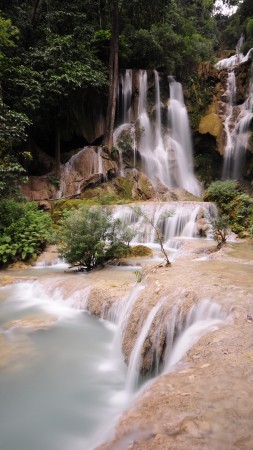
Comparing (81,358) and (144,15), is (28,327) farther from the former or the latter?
(144,15)

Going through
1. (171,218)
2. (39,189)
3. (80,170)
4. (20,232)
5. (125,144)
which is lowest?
(20,232)

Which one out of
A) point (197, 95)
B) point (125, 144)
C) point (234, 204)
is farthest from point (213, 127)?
point (234, 204)

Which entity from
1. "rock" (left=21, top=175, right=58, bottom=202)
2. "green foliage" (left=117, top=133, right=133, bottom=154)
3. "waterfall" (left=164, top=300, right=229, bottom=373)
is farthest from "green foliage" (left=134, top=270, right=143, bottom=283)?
"green foliage" (left=117, top=133, right=133, bottom=154)

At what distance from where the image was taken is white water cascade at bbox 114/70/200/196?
22578 mm

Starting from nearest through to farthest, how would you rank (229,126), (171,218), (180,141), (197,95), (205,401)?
(205,401) < (171,218) < (229,126) < (180,141) < (197,95)

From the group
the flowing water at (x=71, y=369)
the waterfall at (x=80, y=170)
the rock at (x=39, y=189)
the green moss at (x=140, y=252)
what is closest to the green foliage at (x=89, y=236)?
the green moss at (x=140, y=252)

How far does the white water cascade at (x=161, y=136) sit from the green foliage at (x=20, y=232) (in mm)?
11325

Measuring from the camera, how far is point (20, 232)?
11570mm

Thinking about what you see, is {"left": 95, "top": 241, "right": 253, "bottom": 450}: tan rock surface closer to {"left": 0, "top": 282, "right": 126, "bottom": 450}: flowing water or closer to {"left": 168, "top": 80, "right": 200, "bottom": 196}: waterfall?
{"left": 0, "top": 282, "right": 126, "bottom": 450}: flowing water

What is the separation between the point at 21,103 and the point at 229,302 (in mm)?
15289

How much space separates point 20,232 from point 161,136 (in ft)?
49.4

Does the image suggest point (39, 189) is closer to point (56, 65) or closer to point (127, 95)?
point (56, 65)

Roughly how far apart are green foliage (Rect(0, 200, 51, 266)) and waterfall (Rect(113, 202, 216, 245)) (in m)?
3.33

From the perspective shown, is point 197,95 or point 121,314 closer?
point 121,314
